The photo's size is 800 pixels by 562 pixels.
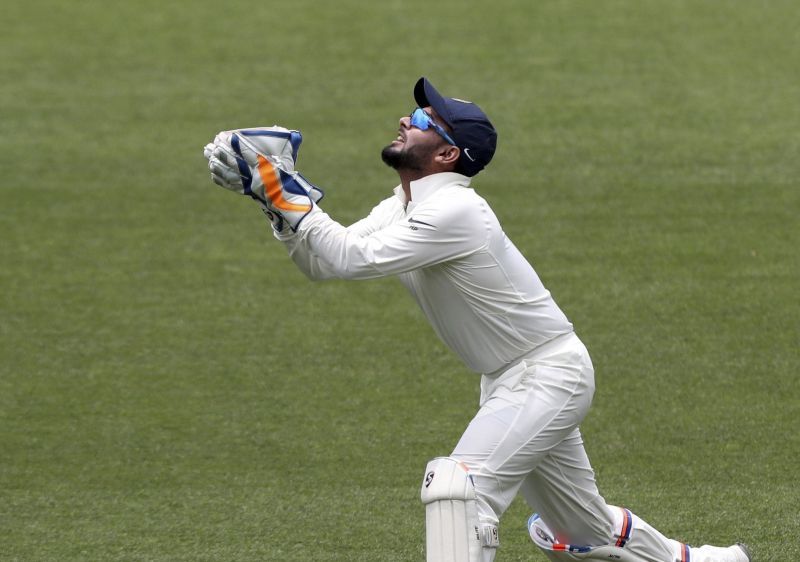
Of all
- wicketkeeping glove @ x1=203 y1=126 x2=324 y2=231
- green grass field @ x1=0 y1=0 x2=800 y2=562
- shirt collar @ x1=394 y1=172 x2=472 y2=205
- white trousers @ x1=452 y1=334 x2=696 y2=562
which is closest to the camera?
wicketkeeping glove @ x1=203 y1=126 x2=324 y2=231

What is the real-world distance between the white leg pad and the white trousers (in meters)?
0.07

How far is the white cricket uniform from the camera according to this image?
4980 millimetres

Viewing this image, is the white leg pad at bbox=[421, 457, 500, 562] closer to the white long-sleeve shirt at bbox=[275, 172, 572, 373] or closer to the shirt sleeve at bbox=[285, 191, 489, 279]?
the white long-sleeve shirt at bbox=[275, 172, 572, 373]

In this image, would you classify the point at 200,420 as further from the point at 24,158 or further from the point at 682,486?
the point at 24,158

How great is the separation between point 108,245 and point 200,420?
9.63 feet

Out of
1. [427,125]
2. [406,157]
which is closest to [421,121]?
[427,125]

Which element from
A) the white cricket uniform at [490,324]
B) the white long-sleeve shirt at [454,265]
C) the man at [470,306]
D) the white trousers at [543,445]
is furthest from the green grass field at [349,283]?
the white long-sleeve shirt at [454,265]

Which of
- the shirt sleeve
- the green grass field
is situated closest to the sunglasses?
the shirt sleeve

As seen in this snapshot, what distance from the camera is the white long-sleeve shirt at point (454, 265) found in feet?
16.3

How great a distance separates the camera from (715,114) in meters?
12.3

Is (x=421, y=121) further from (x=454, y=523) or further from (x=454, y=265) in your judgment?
(x=454, y=523)

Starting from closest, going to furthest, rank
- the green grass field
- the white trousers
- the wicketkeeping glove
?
the wicketkeeping glove, the white trousers, the green grass field

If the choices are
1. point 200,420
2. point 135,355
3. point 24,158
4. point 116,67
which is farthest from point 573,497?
point 116,67

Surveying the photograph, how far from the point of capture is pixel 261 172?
4.91m
